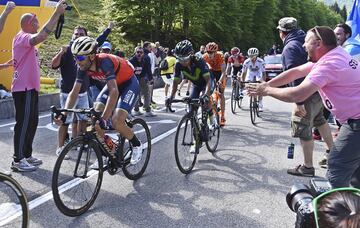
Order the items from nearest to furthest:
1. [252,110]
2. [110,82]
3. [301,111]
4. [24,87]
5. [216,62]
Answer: [110,82], [301,111], [24,87], [216,62], [252,110]

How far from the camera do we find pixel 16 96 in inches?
241

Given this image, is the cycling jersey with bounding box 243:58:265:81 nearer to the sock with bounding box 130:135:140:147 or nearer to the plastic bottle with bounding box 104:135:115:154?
the sock with bounding box 130:135:140:147

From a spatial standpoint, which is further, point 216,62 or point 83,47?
point 216,62

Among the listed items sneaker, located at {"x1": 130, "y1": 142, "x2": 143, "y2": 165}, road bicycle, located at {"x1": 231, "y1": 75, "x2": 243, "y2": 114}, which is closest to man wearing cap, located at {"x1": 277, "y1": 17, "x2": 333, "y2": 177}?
sneaker, located at {"x1": 130, "y1": 142, "x2": 143, "y2": 165}

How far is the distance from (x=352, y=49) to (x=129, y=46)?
29075 mm

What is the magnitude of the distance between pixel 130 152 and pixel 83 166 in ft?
3.24

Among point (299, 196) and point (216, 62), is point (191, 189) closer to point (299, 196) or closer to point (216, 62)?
point (299, 196)

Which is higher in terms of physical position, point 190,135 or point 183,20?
point 183,20

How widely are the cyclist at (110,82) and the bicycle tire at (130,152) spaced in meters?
0.09

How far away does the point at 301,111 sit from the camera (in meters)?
5.94

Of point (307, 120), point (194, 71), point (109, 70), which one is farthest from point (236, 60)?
point (109, 70)

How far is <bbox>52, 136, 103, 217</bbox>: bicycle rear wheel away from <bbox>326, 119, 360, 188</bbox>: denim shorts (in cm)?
264

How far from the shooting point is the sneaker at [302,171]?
20.3 ft

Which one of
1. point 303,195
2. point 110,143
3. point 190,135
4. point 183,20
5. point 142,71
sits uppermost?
point 183,20
